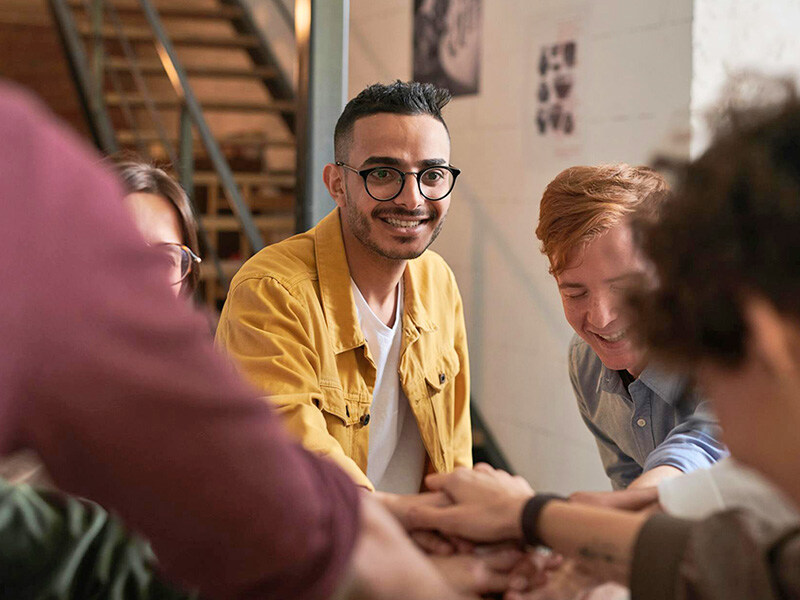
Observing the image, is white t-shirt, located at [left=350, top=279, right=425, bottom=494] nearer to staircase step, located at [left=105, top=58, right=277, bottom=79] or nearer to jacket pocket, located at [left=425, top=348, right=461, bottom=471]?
jacket pocket, located at [left=425, top=348, right=461, bottom=471]

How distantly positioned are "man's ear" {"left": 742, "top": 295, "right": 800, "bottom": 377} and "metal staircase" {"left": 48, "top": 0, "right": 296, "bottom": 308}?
285 cm

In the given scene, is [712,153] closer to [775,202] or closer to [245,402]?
[775,202]

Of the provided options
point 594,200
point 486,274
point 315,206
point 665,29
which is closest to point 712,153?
point 594,200

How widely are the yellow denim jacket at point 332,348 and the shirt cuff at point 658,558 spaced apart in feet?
2.27

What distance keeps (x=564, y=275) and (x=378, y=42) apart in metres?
3.12

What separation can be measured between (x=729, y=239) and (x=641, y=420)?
1029 mm

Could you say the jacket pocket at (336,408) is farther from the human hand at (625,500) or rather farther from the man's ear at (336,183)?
the human hand at (625,500)

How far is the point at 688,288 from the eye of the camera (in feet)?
2.42

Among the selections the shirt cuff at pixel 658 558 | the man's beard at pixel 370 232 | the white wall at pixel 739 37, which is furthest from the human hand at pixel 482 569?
the white wall at pixel 739 37

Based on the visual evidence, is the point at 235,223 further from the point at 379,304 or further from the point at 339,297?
the point at 339,297

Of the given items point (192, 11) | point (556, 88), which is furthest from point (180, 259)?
point (192, 11)

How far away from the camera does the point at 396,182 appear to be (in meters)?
2.00

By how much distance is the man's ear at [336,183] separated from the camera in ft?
6.98

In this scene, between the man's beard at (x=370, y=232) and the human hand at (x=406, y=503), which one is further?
the man's beard at (x=370, y=232)
